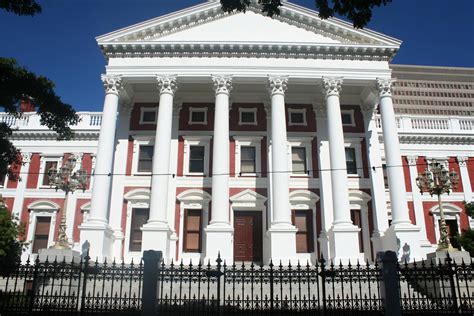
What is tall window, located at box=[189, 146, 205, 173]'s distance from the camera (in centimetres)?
2933

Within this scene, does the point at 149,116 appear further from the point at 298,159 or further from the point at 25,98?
the point at 25,98

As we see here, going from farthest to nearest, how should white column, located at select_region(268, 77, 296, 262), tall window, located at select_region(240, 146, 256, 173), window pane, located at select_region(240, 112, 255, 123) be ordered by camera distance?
window pane, located at select_region(240, 112, 255, 123), tall window, located at select_region(240, 146, 256, 173), white column, located at select_region(268, 77, 296, 262)

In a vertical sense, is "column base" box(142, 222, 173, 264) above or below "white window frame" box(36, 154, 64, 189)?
below

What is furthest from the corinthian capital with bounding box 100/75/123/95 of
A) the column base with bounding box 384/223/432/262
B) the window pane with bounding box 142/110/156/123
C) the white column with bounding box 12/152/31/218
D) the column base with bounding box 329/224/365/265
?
the column base with bounding box 384/223/432/262

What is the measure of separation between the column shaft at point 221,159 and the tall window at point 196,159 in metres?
3.94

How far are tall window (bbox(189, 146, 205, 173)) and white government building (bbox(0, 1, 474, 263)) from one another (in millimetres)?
82

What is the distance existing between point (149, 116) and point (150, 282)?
776 inches

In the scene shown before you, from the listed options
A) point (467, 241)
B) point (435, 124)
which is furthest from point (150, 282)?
point (435, 124)

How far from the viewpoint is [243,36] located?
1112 inches

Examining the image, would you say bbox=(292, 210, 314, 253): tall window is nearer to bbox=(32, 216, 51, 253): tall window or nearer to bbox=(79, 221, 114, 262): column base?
bbox=(79, 221, 114, 262): column base

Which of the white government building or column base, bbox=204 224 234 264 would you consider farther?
Result: the white government building

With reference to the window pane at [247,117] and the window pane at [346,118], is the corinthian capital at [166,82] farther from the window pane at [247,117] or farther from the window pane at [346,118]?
the window pane at [346,118]

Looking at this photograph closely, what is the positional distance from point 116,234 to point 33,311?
1434cm

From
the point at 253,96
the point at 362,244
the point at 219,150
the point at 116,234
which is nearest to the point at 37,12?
the point at 219,150
